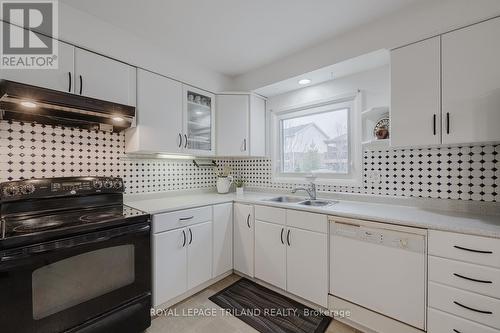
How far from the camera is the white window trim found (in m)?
2.18

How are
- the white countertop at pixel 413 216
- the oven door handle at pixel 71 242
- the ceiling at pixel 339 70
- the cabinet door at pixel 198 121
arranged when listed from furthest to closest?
the cabinet door at pixel 198 121
the ceiling at pixel 339 70
the white countertop at pixel 413 216
the oven door handle at pixel 71 242

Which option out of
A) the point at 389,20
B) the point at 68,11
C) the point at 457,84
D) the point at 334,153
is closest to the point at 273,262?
the point at 334,153

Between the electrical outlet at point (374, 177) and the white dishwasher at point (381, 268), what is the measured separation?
0.66 metres

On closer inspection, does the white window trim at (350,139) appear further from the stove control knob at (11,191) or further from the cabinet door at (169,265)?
the stove control knob at (11,191)

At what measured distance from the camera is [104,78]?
5.69 ft

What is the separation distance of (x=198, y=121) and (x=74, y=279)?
1750mm

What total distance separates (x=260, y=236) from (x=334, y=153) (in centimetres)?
122

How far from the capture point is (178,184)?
2615 mm

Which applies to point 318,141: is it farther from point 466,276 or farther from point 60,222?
point 60,222

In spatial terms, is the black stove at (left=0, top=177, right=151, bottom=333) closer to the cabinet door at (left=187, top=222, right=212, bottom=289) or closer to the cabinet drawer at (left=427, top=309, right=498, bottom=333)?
the cabinet door at (left=187, top=222, right=212, bottom=289)

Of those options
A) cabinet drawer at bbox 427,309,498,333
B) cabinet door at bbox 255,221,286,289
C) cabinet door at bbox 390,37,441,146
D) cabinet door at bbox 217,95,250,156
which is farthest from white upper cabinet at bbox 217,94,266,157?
cabinet drawer at bbox 427,309,498,333

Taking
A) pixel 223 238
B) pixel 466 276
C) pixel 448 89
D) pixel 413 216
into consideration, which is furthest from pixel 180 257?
pixel 448 89

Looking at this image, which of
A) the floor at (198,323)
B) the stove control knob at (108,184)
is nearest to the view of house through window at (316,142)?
the floor at (198,323)

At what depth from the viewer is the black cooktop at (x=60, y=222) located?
44.8 inches
